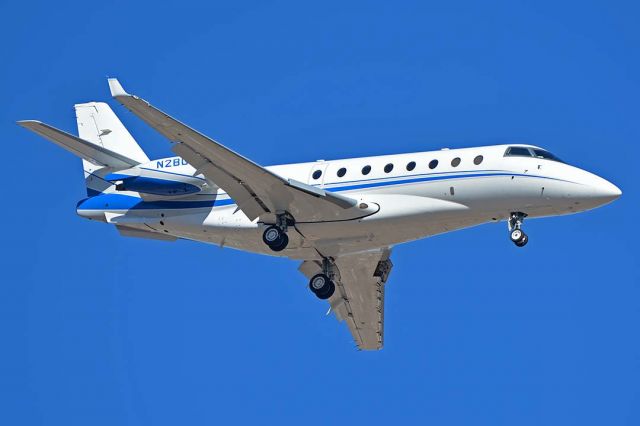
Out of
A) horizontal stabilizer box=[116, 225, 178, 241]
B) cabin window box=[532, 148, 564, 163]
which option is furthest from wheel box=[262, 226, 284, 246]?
cabin window box=[532, 148, 564, 163]

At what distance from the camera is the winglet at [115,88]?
24.6 metres

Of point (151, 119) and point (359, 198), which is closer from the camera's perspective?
point (151, 119)

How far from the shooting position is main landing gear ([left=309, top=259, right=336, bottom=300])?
30422 mm

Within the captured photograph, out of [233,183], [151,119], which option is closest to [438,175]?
[233,183]

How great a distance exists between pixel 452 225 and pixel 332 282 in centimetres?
418

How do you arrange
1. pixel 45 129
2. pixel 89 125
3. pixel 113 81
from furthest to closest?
pixel 89 125
pixel 45 129
pixel 113 81

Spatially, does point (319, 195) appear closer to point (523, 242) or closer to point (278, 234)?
point (278, 234)

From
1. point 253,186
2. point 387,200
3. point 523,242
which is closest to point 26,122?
point 253,186

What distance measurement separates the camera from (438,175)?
1081 inches

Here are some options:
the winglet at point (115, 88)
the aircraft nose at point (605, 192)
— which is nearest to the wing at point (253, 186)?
the winglet at point (115, 88)

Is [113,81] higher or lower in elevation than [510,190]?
higher

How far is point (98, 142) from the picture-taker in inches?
1255

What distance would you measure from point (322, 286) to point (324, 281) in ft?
0.45

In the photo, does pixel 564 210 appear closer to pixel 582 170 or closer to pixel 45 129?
pixel 582 170
